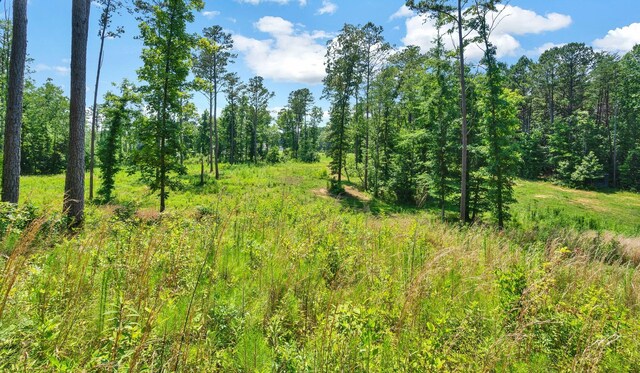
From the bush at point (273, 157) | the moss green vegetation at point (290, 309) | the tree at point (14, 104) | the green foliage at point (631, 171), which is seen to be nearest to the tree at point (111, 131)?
the tree at point (14, 104)

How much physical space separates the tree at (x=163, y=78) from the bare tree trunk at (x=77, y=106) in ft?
18.8

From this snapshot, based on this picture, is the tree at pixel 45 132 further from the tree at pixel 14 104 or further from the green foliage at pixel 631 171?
the green foliage at pixel 631 171

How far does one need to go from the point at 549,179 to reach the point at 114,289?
2054 inches

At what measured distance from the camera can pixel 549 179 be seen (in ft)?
138

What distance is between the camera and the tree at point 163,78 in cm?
1304

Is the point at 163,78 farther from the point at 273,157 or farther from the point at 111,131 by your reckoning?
the point at 273,157

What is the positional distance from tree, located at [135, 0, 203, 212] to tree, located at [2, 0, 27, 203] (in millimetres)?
5699

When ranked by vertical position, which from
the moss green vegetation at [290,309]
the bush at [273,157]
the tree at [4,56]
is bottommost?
the moss green vegetation at [290,309]

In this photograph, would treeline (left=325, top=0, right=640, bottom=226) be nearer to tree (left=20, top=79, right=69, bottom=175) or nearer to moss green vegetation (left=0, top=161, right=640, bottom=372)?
moss green vegetation (left=0, top=161, right=640, bottom=372)

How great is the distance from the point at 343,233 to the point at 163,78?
12.1 m

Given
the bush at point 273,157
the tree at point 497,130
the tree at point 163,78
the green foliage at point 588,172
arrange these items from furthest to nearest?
the bush at point 273,157
the green foliage at point 588,172
the tree at point 497,130
the tree at point 163,78

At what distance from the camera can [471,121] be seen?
19078mm

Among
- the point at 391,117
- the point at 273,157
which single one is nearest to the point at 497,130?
the point at 391,117

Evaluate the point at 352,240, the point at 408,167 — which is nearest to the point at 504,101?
the point at 408,167
